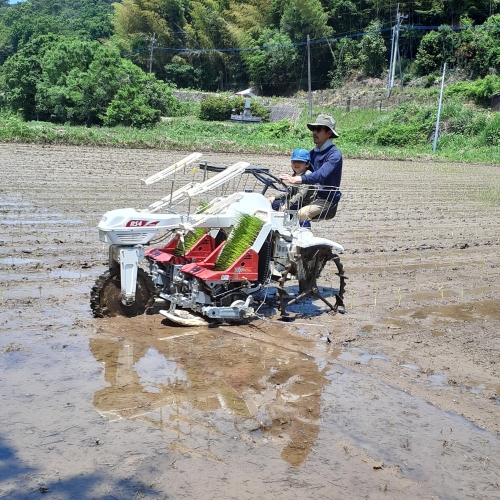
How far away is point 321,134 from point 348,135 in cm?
3866

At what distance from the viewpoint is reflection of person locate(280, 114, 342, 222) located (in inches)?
297

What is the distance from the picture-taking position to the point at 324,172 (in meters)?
7.52

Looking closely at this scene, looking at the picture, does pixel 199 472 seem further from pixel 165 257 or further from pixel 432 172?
pixel 432 172

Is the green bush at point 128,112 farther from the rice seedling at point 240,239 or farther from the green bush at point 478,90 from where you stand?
the rice seedling at point 240,239

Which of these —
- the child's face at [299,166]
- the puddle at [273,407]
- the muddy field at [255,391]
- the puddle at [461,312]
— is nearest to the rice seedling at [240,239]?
the muddy field at [255,391]

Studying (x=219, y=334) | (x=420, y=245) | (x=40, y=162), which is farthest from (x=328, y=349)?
(x=40, y=162)

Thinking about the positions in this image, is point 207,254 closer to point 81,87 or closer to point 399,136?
point 399,136

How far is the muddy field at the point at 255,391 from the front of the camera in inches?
156

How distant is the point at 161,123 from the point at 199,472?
136 feet

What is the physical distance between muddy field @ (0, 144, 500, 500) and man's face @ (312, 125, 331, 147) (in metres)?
1.87

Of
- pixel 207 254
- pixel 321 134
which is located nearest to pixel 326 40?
pixel 321 134

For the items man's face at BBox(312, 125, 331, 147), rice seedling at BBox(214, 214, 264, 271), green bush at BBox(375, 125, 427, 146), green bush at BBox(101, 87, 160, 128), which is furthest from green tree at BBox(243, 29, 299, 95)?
rice seedling at BBox(214, 214, 264, 271)

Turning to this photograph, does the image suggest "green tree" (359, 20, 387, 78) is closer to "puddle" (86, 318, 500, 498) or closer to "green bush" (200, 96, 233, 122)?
"green bush" (200, 96, 233, 122)

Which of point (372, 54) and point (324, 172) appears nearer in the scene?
point (324, 172)
